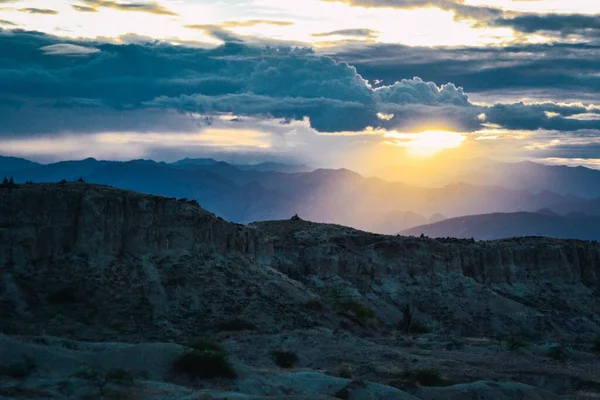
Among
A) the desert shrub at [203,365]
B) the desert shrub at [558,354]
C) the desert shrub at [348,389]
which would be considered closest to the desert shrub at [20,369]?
the desert shrub at [203,365]

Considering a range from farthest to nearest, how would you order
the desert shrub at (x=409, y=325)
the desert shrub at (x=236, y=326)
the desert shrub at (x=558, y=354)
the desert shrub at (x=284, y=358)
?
the desert shrub at (x=409, y=325) < the desert shrub at (x=558, y=354) < the desert shrub at (x=236, y=326) < the desert shrub at (x=284, y=358)

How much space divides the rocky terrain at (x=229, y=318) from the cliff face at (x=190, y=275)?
3.6 inches

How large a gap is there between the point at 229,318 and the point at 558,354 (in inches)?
657

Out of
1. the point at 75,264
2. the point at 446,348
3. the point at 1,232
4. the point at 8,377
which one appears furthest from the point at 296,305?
the point at 8,377

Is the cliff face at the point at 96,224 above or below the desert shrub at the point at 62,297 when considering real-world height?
above

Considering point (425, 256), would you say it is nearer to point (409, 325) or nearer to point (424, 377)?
point (409, 325)

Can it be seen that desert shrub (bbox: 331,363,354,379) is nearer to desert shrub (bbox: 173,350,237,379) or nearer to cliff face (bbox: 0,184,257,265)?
desert shrub (bbox: 173,350,237,379)

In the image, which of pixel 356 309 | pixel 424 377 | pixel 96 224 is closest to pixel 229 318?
pixel 96 224

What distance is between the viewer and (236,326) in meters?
42.8

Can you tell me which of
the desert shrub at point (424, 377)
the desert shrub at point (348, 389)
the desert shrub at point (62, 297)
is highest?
the desert shrub at point (62, 297)

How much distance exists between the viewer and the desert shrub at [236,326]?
140 ft

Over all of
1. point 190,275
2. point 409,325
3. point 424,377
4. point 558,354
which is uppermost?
point 190,275

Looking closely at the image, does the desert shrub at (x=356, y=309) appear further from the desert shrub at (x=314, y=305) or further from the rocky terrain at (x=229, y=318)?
the desert shrub at (x=314, y=305)

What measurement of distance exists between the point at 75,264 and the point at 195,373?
14.1m
